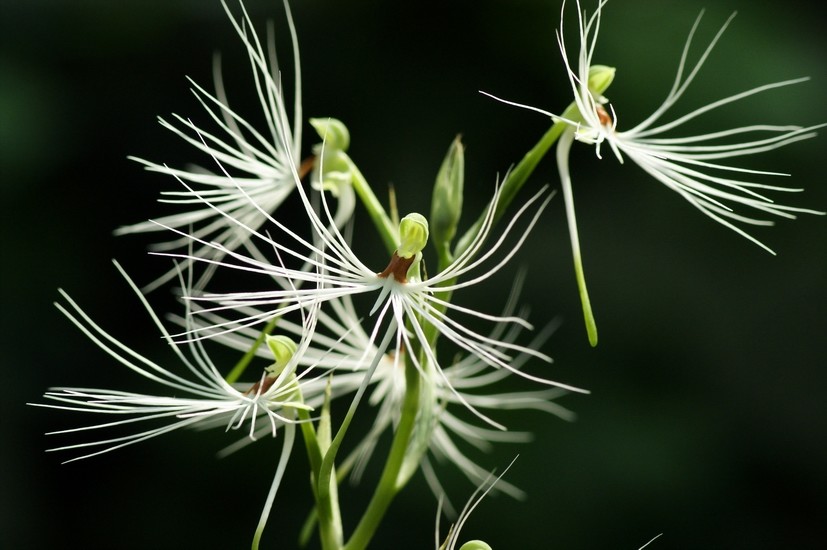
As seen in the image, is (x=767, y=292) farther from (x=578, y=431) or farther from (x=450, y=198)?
(x=450, y=198)

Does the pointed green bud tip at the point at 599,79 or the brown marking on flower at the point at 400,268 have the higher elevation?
the pointed green bud tip at the point at 599,79

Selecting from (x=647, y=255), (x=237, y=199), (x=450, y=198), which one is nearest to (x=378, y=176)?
A: (x=647, y=255)

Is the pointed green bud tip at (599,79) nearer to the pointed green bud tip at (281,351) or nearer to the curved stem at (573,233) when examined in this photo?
the curved stem at (573,233)

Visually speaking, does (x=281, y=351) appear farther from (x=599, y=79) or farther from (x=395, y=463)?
(x=599, y=79)

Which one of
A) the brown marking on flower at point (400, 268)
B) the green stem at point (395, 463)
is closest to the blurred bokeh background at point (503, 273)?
the green stem at point (395, 463)

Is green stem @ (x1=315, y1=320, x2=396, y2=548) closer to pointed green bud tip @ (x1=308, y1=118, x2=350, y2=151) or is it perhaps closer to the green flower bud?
the green flower bud

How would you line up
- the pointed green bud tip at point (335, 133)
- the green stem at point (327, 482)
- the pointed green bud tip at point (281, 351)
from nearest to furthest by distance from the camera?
1. the green stem at point (327, 482)
2. the pointed green bud tip at point (281, 351)
3. the pointed green bud tip at point (335, 133)
